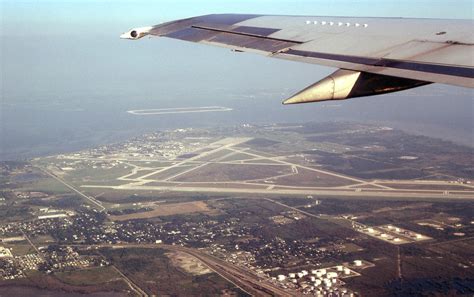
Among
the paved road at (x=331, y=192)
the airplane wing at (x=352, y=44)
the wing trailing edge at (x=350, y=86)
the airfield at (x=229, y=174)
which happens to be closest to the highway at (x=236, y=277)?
the paved road at (x=331, y=192)

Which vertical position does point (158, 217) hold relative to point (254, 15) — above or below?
below

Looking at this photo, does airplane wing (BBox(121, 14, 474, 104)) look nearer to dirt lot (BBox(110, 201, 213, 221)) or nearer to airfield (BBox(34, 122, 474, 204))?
dirt lot (BBox(110, 201, 213, 221))

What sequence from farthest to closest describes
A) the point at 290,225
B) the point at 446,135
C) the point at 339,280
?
the point at 446,135 < the point at 290,225 < the point at 339,280

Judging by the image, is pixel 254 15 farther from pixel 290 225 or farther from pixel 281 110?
pixel 281 110

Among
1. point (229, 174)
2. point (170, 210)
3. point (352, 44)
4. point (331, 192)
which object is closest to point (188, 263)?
point (170, 210)

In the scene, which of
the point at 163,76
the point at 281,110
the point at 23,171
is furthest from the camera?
the point at 163,76

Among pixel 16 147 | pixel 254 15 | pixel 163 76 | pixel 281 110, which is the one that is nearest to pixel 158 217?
pixel 254 15

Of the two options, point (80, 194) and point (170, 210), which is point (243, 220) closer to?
point (170, 210)
